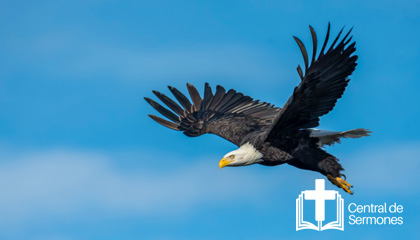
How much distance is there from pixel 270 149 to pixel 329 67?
194 cm

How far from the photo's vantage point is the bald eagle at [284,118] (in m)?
11.6

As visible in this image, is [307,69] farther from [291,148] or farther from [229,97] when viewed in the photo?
[229,97]

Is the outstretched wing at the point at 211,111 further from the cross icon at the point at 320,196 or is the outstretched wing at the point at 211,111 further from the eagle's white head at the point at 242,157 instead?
the eagle's white head at the point at 242,157

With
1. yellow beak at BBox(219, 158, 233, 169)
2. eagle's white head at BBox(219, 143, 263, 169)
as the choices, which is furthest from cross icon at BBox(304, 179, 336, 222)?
yellow beak at BBox(219, 158, 233, 169)

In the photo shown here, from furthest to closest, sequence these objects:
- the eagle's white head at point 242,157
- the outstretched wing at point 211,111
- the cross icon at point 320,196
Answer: the outstretched wing at point 211,111
the cross icon at point 320,196
the eagle's white head at point 242,157

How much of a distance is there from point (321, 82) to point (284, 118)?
0.97 m

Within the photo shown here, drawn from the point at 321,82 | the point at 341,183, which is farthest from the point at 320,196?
the point at 321,82

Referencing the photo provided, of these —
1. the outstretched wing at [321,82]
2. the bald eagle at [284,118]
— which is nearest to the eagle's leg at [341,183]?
the bald eagle at [284,118]

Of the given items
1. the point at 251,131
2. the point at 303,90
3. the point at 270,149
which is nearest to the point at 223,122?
the point at 251,131

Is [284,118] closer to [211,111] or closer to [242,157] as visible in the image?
[242,157]

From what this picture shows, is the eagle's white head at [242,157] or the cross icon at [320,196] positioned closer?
the eagle's white head at [242,157]

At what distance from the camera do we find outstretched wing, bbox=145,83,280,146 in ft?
49.9

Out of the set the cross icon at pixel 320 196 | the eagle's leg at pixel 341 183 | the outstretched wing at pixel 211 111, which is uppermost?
the outstretched wing at pixel 211 111

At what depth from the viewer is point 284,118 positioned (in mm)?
12398
